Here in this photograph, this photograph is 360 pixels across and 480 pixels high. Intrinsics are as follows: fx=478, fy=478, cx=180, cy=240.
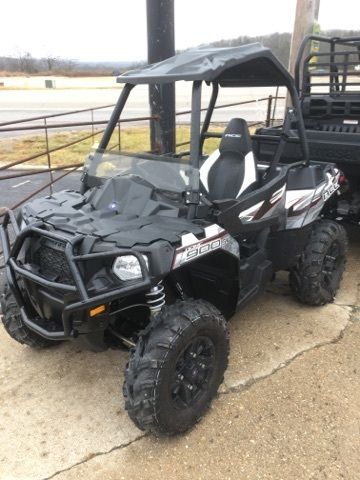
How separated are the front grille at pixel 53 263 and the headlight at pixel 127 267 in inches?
10.5

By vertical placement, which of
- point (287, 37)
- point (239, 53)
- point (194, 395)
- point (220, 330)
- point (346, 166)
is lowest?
point (194, 395)

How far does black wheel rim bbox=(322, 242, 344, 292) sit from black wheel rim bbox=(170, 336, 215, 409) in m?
1.60

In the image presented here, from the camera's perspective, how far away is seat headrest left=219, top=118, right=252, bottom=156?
3.32 meters

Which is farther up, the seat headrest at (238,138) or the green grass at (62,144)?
the seat headrest at (238,138)

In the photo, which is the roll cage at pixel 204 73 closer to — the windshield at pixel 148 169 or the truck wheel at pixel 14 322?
the windshield at pixel 148 169

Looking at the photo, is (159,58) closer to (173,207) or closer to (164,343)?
(173,207)

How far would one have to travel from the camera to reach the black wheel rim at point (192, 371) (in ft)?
8.64

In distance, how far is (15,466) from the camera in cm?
249

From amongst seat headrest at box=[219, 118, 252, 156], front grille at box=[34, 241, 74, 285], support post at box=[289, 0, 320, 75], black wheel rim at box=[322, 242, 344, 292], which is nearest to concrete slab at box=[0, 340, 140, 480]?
front grille at box=[34, 241, 74, 285]

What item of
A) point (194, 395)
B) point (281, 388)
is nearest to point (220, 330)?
point (194, 395)

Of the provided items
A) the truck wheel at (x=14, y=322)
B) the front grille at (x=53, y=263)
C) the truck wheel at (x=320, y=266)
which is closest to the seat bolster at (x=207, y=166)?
the truck wheel at (x=320, y=266)

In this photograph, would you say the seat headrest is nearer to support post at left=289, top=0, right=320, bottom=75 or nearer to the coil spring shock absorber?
the coil spring shock absorber

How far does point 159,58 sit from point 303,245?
248 centimetres

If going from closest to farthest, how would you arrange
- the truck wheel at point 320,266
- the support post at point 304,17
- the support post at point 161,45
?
the truck wheel at point 320,266 → the support post at point 161,45 → the support post at point 304,17
